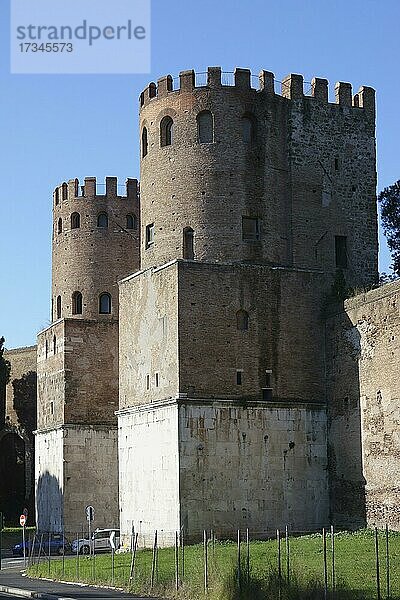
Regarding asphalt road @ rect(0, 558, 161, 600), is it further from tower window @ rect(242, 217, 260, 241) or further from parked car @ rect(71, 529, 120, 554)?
tower window @ rect(242, 217, 260, 241)

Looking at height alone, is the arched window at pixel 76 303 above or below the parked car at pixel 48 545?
above

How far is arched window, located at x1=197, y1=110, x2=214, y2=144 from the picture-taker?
35.3m

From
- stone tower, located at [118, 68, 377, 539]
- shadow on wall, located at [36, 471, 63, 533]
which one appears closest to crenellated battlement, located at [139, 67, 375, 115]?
stone tower, located at [118, 68, 377, 539]

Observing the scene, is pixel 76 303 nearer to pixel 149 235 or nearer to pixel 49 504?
pixel 49 504

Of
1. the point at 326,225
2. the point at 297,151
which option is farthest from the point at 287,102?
the point at 326,225

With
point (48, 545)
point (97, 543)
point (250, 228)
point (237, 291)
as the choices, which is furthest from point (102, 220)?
point (237, 291)

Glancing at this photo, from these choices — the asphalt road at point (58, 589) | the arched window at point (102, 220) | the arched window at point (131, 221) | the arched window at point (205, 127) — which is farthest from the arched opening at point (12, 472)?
the arched window at point (205, 127)

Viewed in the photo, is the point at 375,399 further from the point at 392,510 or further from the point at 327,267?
the point at 327,267

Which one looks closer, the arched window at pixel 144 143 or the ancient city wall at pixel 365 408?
the ancient city wall at pixel 365 408

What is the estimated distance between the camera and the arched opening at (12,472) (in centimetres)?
5928

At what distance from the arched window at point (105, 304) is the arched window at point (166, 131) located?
11.5 meters

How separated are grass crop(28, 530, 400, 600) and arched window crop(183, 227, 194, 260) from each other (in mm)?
8696

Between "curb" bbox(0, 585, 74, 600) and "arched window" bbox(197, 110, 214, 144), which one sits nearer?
"curb" bbox(0, 585, 74, 600)

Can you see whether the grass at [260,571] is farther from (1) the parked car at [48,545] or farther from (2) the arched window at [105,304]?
(2) the arched window at [105,304]
